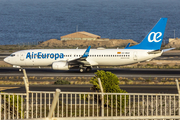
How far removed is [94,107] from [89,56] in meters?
22.8

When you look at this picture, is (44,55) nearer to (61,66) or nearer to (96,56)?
(61,66)

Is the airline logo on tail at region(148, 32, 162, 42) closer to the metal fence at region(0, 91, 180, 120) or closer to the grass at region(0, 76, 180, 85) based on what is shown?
the grass at region(0, 76, 180, 85)

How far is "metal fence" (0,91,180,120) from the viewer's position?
10.5 metres

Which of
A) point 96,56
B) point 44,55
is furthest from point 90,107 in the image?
point 44,55

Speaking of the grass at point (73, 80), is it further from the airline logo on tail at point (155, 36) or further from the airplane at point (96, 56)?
the airline logo on tail at point (155, 36)

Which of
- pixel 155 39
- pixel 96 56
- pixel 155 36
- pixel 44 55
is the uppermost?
pixel 155 36

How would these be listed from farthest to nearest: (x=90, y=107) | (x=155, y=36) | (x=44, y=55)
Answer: (x=155, y=36), (x=44, y=55), (x=90, y=107)

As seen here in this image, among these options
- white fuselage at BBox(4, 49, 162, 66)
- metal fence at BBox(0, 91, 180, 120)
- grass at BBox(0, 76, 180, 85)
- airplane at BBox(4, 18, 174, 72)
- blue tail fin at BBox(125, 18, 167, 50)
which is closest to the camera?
metal fence at BBox(0, 91, 180, 120)

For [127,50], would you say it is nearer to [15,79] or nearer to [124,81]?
[124,81]

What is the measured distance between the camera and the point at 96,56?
141 ft

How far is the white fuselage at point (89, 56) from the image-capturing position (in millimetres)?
42281

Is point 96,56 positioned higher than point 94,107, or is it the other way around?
point 96,56

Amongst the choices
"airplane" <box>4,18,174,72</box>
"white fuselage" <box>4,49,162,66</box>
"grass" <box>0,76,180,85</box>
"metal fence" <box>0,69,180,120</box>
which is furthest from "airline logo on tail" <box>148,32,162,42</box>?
"metal fence" <box>0,69,180,120</box>

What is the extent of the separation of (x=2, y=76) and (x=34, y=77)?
4.68m
